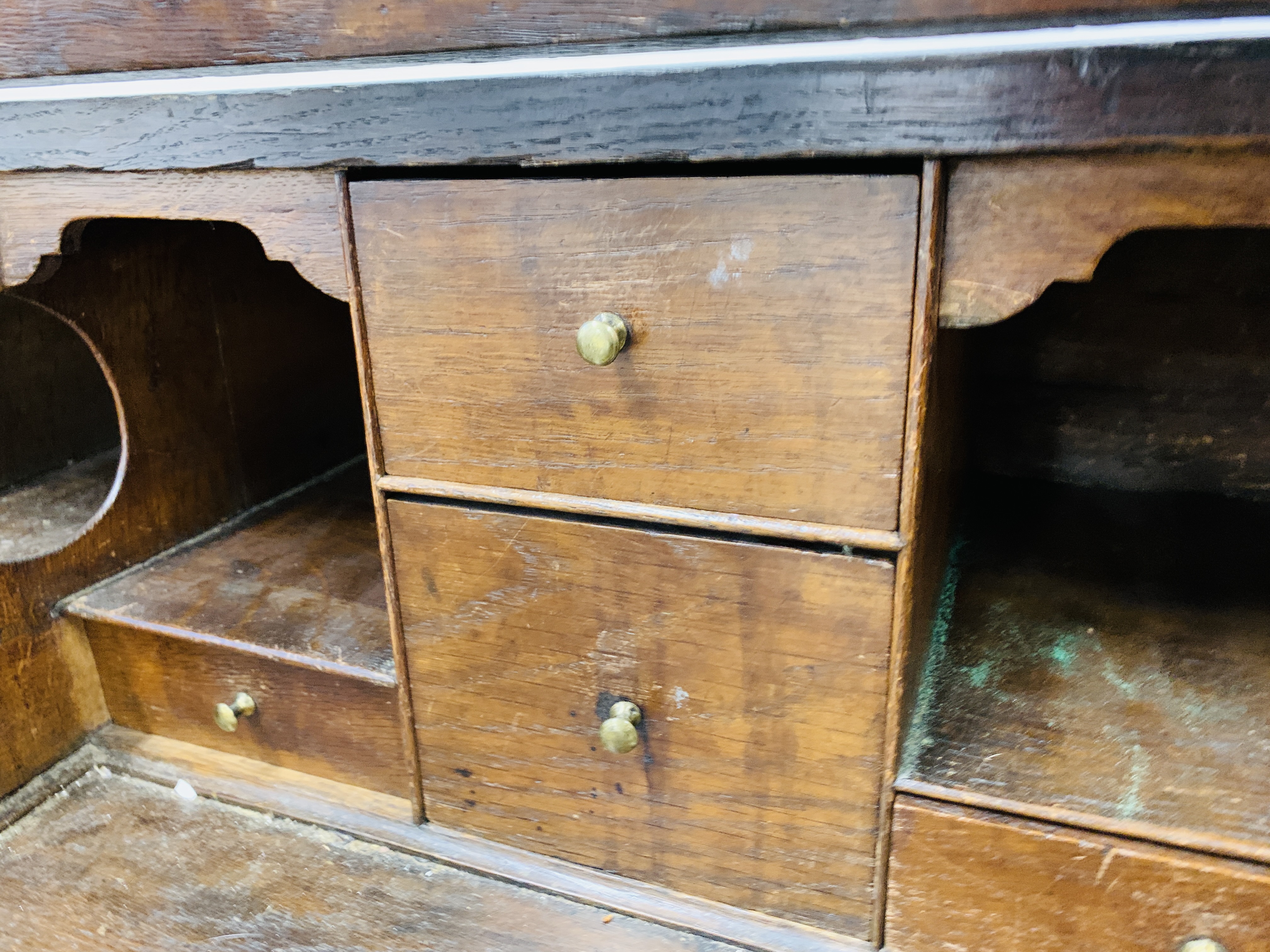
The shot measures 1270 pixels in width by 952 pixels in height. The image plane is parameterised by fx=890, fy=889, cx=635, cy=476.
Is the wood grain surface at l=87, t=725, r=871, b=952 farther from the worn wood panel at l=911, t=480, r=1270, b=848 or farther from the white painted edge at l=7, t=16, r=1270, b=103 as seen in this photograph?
the white painted edge at l=7, t=16, r=1270, b=103

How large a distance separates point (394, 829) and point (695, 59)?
74cm

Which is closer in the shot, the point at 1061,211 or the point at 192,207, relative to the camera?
the point at 1061,211

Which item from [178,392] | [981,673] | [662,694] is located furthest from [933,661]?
[178,392]

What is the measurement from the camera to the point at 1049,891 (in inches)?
25.7

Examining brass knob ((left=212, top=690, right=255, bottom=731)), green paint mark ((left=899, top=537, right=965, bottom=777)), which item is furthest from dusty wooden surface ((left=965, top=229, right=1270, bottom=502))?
brass knob ((left=212, top=690, right=255, bottom=731))

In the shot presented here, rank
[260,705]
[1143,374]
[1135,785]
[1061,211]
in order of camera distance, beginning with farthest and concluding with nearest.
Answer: [1143,374], [260,705], [1135,785], [1061,211]

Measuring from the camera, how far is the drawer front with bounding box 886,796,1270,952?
61 centimetres

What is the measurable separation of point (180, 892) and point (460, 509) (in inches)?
18.7

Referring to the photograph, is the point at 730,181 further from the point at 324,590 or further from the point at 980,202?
the point at 324,590

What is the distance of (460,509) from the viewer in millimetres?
720

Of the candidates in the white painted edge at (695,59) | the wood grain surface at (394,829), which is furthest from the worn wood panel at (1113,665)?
the white painted edge at (695,59)

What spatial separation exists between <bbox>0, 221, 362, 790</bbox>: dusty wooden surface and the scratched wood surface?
0.14 meters

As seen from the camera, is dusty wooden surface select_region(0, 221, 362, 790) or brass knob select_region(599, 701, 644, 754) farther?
dusty wooden surface select_region(0, 221, 362, 790)

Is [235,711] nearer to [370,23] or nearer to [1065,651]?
[370,23]
